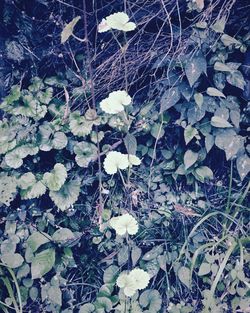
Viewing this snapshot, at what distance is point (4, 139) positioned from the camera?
187cm

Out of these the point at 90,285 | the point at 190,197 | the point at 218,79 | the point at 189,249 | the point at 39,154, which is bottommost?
the point at 90,285

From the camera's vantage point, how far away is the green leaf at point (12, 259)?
1828mm

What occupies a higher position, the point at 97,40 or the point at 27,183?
the point at 97,40

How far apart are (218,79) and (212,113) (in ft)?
0.55

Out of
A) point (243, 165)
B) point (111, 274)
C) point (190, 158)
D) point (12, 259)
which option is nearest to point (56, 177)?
point (12, 259)

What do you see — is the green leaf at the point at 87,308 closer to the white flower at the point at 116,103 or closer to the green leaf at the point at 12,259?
the green leaf at the point at 12,259

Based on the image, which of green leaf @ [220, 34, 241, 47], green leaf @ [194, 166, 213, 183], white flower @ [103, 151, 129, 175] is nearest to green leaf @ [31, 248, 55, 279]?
white flower @ [103, 151, 129, 175]

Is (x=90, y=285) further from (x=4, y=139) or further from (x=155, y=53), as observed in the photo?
(x=155, y=53)

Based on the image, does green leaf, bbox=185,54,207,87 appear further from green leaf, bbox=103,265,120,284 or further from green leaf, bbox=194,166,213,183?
green leaf, bbox=103,265,120,284

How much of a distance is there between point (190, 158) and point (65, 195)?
0.66 m

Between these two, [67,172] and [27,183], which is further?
[67,172]

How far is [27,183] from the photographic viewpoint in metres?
1.84

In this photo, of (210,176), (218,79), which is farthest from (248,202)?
(218,79)

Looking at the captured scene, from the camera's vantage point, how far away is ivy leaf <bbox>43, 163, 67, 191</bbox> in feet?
5.94
